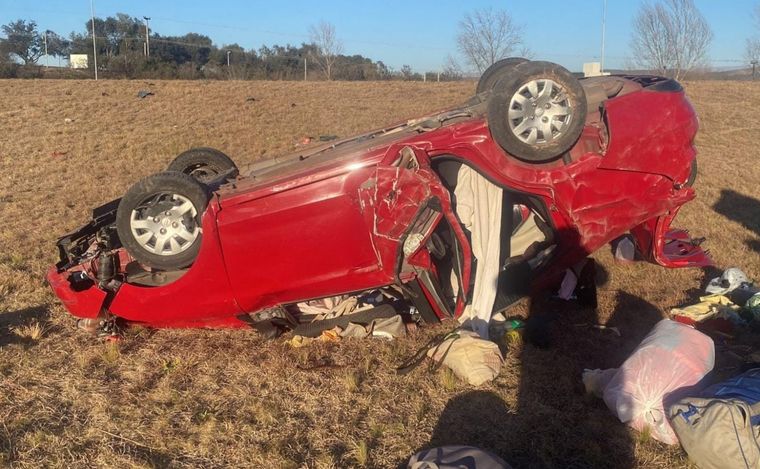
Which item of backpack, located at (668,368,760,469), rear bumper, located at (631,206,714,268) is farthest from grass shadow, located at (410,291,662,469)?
rear bumper, located at (631,206,714,268)

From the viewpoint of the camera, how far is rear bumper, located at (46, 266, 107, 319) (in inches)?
184

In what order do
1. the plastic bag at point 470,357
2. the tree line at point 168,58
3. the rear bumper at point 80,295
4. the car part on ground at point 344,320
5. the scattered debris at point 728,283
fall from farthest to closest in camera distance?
1. the tree line at point 168,58
2. the scattered debris at point 728,283
3. the car part on ground at point 344,320
4. the rear bumper at point 80,295
5. the plastic bag at point 470,357

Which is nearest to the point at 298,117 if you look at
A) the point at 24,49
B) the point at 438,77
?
the point at 438,77

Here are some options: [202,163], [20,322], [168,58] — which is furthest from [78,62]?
[20,322]

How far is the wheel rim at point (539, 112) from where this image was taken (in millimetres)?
4211

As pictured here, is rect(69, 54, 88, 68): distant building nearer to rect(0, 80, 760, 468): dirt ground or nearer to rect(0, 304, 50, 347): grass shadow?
rect(0, 80, 760, 468): dirt ground

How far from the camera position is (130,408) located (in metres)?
3.89

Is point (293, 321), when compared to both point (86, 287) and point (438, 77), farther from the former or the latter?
point (438, 77)

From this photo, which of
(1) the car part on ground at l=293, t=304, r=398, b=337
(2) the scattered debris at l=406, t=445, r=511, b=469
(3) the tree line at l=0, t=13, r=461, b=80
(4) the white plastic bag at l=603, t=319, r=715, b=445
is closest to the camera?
(2) the scattered debris at l=406, t=445, r=511, b=469

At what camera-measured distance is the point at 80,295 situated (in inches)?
184

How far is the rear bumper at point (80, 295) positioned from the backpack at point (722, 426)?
3693 millimetres

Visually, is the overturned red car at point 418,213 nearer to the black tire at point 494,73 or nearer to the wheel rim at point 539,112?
the wheel rim at point 539,112

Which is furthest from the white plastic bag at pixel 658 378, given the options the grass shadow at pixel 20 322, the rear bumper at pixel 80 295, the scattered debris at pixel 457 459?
the grass shadow at pixel 20 322

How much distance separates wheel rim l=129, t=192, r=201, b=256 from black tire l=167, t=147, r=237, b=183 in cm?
160
